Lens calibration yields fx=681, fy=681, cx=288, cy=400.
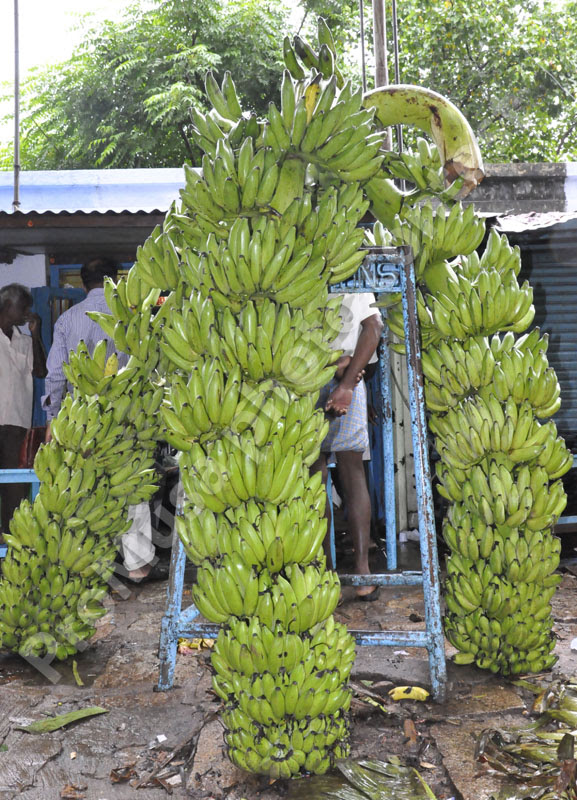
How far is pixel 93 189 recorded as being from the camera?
Result: 8.91m

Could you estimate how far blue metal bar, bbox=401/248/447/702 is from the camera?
2566mm

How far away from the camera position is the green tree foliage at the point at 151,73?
43.9 ft

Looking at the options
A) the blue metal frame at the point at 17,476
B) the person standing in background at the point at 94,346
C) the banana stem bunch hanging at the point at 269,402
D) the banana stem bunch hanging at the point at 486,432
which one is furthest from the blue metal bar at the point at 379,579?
the blue metal frame at the point at 17,476

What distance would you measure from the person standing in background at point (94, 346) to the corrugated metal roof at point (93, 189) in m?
4.13

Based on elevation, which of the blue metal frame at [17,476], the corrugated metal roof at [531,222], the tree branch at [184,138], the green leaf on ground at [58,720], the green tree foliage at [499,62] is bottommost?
the green leaf on ground at [58,720]

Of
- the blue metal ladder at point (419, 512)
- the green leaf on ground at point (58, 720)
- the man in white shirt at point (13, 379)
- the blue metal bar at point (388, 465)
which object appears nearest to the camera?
the green leaf on ground at point (58, 720)

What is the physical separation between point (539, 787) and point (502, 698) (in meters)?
0.67

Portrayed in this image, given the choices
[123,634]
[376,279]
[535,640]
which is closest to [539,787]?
[535,640]

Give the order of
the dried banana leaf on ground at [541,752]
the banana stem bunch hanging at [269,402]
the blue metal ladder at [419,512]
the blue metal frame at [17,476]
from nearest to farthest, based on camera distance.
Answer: the dried banana leaf on ground at [541,752] → the banana stem bunch hanging at [269,402] → the blue metal ladder at [419,512] → the blue metal frame at [17,476]

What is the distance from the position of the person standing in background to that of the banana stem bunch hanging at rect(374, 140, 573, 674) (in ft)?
7.51

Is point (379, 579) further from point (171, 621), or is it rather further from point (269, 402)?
point (269, 402)

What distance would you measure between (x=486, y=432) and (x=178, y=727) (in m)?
1.58

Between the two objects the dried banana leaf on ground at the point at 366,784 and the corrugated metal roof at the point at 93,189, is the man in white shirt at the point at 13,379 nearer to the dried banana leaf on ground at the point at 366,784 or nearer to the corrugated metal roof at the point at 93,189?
the corrugated metal roof at the point at 93,189

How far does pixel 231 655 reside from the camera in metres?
2.02
